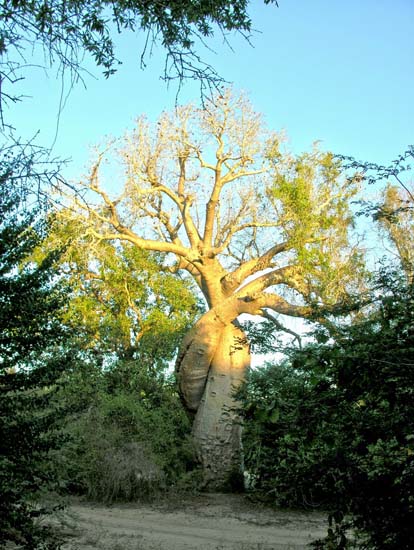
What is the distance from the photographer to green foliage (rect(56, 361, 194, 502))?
513 inches

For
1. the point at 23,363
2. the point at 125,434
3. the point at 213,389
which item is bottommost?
the point at 23,363

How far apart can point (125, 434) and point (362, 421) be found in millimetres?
12061

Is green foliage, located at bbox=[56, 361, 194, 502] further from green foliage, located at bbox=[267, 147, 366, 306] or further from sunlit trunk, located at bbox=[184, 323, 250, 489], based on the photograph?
green foliage, located at bbox=[267, 147, 366, 306]

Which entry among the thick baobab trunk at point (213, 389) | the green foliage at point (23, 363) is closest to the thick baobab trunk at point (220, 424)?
the thick baobab trunk at point (213, 389)

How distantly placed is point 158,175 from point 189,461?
7.13 meters

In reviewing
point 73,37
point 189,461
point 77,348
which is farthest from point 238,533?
point 73,37

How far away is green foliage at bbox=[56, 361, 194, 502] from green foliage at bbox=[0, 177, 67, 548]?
19.8 feet

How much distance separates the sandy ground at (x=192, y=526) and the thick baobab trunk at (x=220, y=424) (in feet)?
2.48

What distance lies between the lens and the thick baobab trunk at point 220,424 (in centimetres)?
1466

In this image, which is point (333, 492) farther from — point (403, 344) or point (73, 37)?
point (73, 37)

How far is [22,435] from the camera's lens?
4.94m

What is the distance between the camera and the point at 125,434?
14859mm

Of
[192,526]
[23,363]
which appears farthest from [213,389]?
[23,363]

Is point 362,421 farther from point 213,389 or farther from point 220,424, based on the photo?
point 213,389
